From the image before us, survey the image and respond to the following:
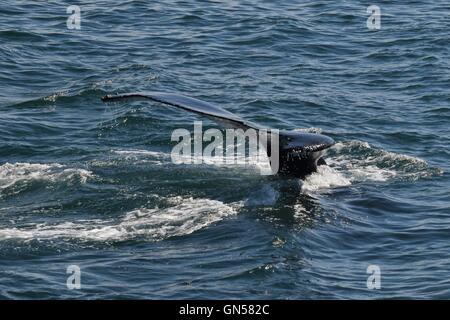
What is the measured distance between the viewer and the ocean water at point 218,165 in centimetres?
1377

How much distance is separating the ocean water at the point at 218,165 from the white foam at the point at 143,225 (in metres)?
0.04

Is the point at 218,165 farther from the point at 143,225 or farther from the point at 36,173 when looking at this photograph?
the point at 143,225

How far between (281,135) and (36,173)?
430 centimetres

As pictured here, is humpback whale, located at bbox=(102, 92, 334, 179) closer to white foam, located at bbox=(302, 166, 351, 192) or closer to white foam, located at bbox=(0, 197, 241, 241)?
white foam, located at bbox=(302, 166, 351, 192)

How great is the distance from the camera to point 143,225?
15.2m

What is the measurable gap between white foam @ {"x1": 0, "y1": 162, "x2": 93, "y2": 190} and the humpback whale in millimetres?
2259

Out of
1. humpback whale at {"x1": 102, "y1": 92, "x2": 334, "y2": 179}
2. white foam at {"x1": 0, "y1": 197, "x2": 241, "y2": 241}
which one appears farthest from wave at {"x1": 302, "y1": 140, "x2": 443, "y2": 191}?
white foam at {"x1": 0, "y1": 197, "x2": 241, "y2": 241}

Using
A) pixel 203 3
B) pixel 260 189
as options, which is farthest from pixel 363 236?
pixel 203 3

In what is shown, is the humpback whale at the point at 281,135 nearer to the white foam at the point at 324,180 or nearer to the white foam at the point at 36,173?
the white foam at the point at 324,180

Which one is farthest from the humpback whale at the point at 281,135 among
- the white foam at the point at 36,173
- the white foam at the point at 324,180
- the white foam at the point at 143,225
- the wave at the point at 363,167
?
the white foam at the point at 36,173

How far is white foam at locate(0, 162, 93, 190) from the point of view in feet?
57.2

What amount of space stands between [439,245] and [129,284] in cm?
467

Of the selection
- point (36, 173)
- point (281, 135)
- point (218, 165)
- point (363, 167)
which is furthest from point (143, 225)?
point (363, 167)

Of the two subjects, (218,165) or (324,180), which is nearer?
(324,180)
